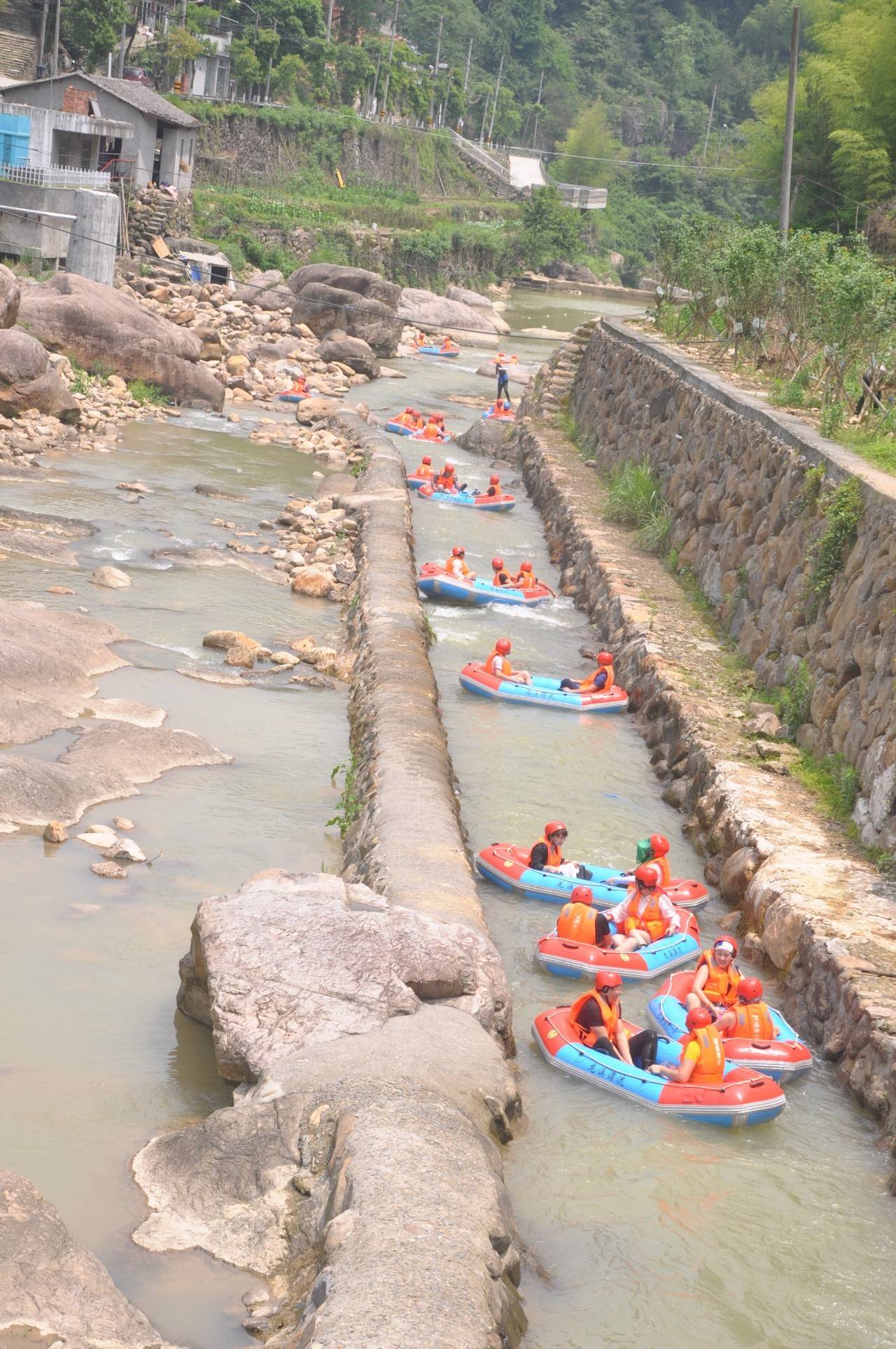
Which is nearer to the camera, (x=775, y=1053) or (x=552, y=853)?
(x=775, y=1053)

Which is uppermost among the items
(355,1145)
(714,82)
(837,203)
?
(714,82)

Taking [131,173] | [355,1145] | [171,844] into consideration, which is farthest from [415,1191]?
[131,173]

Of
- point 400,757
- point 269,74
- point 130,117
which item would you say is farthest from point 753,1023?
point 269,74

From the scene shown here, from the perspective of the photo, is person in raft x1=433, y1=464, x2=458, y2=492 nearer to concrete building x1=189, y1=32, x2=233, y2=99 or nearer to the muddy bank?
the muddy bank

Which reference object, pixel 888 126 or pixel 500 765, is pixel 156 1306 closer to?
pixel 500 765

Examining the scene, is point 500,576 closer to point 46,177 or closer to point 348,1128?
point 348,1128

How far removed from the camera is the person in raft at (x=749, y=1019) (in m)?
9.32

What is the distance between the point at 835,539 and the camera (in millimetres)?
13875

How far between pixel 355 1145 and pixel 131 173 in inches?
1728

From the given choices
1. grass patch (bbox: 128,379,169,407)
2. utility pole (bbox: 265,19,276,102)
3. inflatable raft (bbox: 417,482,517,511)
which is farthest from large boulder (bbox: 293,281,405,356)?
utility pole (bbox: 265,19,276,102)

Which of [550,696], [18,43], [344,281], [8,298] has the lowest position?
[550,696]

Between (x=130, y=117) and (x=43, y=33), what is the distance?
8.98m

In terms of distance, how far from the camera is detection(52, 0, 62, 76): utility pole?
156 feet

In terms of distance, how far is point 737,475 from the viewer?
18172 millimetres
